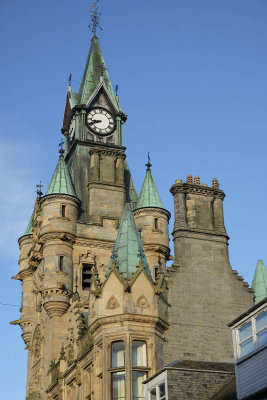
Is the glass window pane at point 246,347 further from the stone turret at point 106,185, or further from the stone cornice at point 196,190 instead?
the stone turret at point 106,185

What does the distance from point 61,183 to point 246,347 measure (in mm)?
33232

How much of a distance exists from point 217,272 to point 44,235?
18.0m

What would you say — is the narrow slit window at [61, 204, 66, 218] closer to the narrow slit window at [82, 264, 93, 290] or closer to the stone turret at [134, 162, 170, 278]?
the narrow slit window at [82, 264, 93, 290]

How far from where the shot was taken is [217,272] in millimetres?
43438

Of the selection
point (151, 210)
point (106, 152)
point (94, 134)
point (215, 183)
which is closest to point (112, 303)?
point (215, 183)

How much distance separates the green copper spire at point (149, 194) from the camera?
60931 mm

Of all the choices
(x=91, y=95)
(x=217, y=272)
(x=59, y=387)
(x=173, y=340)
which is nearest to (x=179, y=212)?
(x=217, y=272)

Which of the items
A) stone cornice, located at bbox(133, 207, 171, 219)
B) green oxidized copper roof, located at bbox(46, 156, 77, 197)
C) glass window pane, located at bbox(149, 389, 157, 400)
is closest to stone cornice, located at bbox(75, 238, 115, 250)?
stone cornice, located at bbox(133, 207, 171, 219)

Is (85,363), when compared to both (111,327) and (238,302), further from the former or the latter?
(238,302)

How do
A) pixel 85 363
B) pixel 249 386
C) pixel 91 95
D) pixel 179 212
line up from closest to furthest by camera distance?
1. pixel 249 386
2. pixel 85 363
3. pixel 179 212
4. pixel 91 95

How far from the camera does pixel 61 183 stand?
196ft

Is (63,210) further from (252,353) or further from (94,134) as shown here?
(252,353)

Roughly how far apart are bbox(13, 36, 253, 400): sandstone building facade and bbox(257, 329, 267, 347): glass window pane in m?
6.22

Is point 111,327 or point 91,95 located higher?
point 91,95
